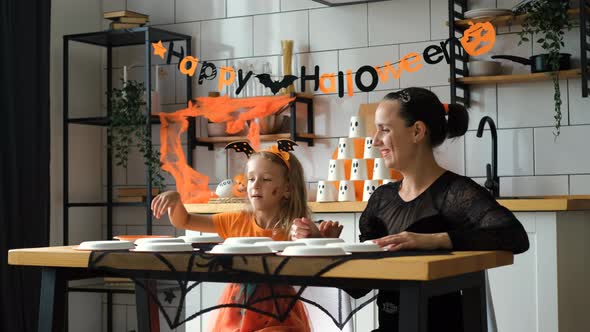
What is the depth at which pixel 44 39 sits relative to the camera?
14.9 ft

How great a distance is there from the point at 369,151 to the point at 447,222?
166cm

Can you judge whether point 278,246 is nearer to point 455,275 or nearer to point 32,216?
point 455,275

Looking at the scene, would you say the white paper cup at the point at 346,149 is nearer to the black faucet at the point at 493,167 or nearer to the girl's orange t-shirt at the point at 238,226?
the black faucet at the point at 493,167

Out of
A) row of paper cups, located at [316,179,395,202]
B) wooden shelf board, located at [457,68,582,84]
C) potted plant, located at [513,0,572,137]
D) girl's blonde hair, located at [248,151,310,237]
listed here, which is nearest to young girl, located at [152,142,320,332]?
girl's blonde hair, located at [248,151,310,237]

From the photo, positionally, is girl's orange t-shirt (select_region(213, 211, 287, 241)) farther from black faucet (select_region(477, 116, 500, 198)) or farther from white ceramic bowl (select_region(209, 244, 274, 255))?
black faucet (select_region(477, 116, 500, 198))

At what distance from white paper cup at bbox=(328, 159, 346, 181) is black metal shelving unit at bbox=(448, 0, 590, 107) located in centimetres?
57

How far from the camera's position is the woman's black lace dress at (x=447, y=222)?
2.05 meters

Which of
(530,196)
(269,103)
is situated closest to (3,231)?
(269,103)

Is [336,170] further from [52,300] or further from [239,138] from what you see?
[52,300]

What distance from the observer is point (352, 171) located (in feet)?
12.9

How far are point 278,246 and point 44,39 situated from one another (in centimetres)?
292

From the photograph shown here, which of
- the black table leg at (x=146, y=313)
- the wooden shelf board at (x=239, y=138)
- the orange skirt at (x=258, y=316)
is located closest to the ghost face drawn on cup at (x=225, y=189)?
the wooden shelf board at (x=239, y=138)

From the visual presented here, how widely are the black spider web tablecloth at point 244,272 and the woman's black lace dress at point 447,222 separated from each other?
111 millimetres

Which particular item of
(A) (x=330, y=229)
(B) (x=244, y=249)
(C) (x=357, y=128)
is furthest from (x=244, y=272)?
(C) (x=357, y=128)
